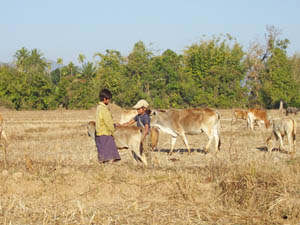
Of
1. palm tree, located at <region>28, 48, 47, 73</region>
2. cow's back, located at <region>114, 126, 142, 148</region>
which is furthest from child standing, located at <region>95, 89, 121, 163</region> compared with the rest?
palm tree, located at <region>28, 48, 47, 73</region>

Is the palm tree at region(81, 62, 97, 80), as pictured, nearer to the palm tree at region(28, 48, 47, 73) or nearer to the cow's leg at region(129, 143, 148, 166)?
the palm tree at region(28, 48, 47, 73)

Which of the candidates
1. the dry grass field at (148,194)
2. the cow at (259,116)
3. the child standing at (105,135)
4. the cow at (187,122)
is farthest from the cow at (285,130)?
the cow at (259,116)

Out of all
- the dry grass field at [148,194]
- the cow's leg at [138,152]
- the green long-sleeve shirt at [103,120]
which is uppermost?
the green long-sleeve shirt at [103,120]

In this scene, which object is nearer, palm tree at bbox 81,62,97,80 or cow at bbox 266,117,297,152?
cow at bbox 266,117,297,152

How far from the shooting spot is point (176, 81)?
5166cm

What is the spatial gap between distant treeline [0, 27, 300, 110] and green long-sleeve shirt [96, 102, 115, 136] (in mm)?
37874

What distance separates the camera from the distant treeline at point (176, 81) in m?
47.5

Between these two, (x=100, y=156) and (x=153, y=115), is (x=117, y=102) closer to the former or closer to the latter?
(x=153, y=115)

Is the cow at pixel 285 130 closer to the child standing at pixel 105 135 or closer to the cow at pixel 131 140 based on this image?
the cow at pixel 131 140

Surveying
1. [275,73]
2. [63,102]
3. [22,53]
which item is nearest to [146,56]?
[63,102]

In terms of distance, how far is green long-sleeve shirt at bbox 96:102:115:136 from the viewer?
8961 millimetres

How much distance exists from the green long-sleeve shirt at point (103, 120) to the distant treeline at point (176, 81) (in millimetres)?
37874

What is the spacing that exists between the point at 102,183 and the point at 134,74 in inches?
1852

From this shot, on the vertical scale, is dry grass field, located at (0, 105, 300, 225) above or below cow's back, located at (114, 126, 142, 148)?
below
